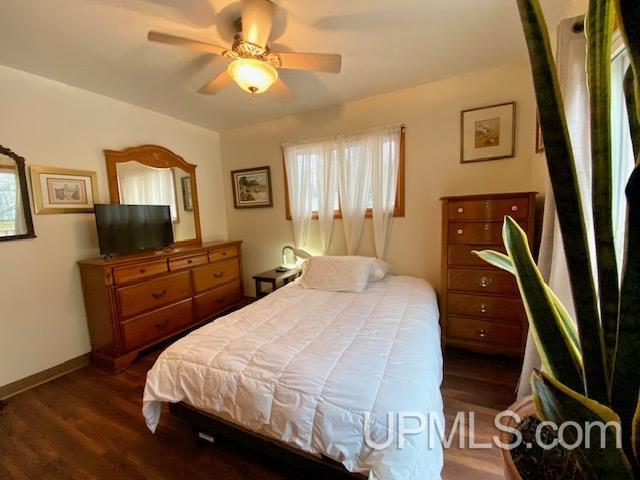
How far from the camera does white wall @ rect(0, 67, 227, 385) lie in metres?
1.97

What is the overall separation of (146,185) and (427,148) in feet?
9.56

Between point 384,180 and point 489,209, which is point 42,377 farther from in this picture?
point 489,209

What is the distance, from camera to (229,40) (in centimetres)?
177

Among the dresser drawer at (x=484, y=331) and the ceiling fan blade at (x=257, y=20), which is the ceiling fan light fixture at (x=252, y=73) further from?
the dresser drawer at (x=484, y=331)

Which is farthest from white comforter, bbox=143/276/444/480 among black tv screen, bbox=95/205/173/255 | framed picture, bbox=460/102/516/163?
framed picture, bbox=460/102/516/163

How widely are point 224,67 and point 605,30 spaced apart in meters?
2.28

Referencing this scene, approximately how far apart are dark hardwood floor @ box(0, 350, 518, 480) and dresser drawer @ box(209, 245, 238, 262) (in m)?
1.33

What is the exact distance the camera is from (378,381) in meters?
1.07

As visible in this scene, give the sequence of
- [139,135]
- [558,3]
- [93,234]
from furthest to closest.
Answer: [139,135]
[93,234]
[558,3]

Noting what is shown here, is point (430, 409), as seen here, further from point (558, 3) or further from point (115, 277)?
point (115, 277)

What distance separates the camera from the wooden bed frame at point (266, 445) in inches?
41.2

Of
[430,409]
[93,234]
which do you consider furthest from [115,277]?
[430,409]

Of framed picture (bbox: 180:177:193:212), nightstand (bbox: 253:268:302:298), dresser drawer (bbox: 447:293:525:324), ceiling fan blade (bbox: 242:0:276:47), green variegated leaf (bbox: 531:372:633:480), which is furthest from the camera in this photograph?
framed picture (bbox: 180:177:193:212)

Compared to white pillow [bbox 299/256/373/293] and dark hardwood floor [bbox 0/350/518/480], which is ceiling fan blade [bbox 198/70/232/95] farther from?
dark hardwood floor [bbox 0/350/518/480]
